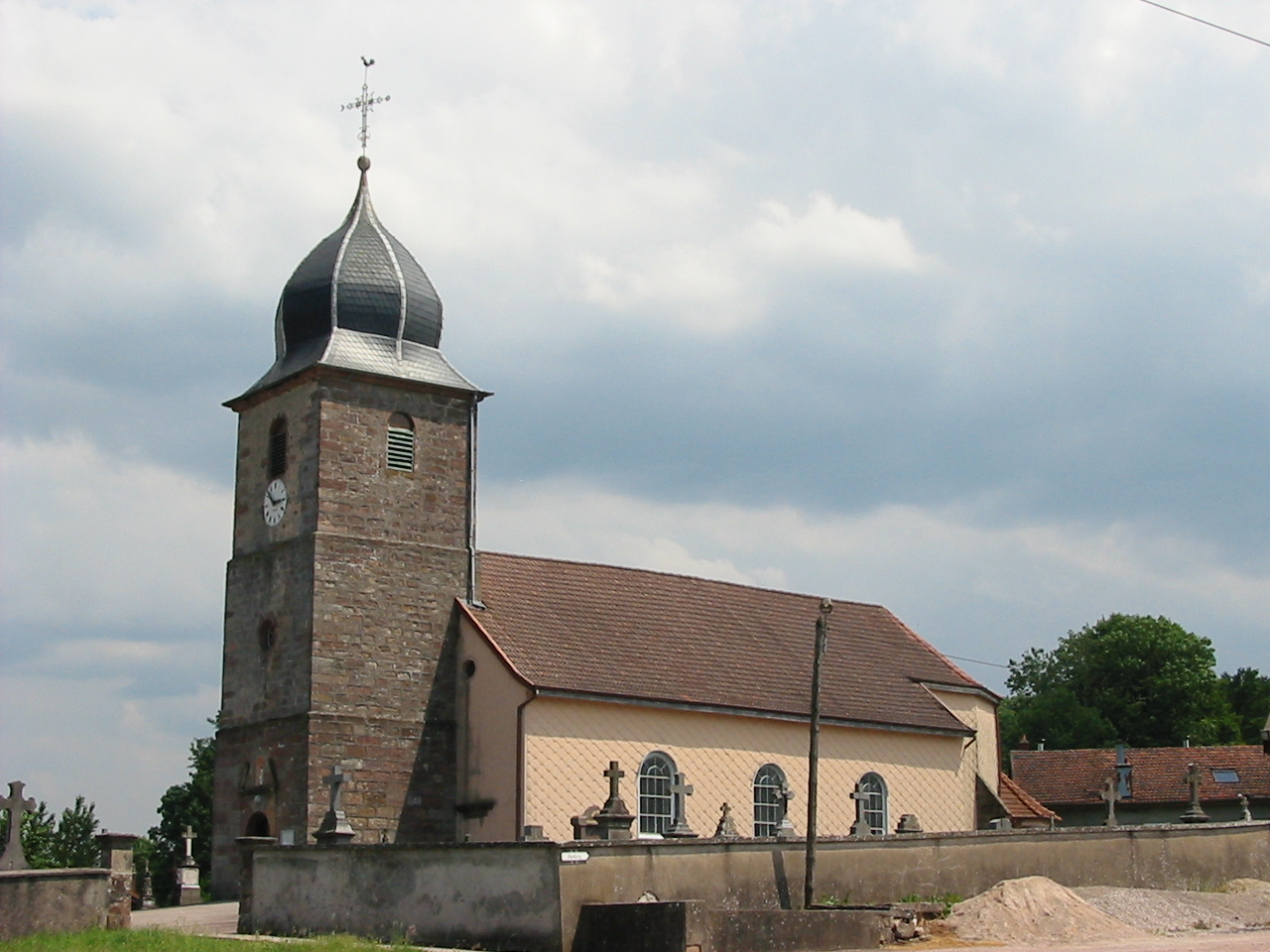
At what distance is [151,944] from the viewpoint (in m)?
Result: 22.2

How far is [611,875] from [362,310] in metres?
16.3

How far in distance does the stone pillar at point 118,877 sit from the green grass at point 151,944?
1.54 meters

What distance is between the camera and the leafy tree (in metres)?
70.2

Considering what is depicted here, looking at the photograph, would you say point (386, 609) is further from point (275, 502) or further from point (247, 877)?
point (247, 877)

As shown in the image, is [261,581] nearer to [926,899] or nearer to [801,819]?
[801,819]

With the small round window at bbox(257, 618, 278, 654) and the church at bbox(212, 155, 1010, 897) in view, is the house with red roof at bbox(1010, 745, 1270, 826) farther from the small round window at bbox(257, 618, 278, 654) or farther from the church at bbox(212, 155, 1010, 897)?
the small round window at bbox(257, 618, 278, 654)

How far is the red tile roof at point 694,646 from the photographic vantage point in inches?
1443

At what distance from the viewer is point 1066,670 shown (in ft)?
279

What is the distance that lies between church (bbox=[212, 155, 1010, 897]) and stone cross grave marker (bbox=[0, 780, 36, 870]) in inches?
243

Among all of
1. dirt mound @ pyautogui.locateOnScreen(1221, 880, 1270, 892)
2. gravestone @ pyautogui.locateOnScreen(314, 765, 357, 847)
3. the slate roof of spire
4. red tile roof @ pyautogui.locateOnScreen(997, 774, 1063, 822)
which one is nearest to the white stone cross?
gravestone @ pyautogui.locateOnScreen(314, 765, 357, 847)

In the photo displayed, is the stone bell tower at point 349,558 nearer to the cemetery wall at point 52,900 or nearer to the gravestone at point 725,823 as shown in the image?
the gravestone at point 725,823

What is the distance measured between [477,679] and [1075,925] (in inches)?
570

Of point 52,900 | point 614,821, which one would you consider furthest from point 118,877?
point 614,821

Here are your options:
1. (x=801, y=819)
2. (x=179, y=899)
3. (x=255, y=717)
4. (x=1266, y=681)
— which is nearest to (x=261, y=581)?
(x=255, y=717)
